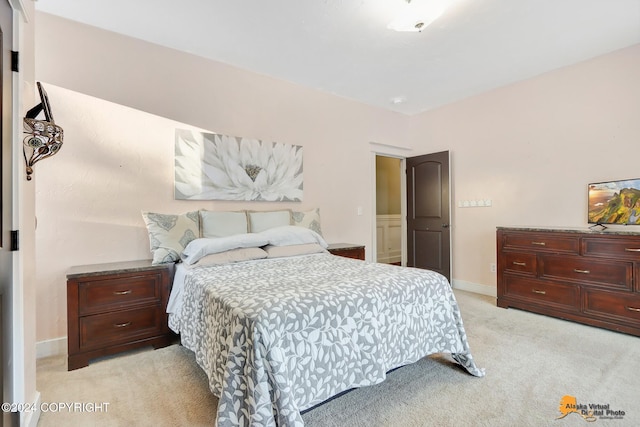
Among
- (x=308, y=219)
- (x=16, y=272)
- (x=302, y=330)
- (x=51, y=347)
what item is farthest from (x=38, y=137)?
(x=308, y=219)

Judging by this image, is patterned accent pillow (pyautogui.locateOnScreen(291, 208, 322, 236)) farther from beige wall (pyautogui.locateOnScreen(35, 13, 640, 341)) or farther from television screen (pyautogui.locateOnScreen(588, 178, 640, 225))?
television screen (pyautogui.locateOnScreen(588, 178, 640, 225))

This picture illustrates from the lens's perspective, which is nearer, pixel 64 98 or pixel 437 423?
pixel 437 423

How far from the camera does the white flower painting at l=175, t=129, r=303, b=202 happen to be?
2887 mm

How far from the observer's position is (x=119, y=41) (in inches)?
103

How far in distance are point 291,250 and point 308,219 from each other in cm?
76

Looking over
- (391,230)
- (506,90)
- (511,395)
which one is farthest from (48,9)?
(391,230)

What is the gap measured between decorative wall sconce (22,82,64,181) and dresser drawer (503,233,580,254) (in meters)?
4.03

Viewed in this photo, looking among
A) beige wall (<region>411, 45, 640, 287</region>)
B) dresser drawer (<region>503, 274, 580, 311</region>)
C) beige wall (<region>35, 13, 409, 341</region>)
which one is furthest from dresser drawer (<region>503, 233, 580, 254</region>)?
beige wall (<region>35, 13, 409, 341</region>)

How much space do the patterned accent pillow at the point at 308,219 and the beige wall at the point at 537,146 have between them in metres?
2.17

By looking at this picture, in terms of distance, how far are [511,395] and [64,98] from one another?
12.6 ft

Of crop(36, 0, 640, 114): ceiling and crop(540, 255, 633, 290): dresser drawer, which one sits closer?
crop(36, 0, 640, 114): ceiling

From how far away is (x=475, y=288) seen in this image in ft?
13.4

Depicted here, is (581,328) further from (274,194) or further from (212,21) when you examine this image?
(212,21)

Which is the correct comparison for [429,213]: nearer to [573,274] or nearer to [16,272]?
[573,274]
